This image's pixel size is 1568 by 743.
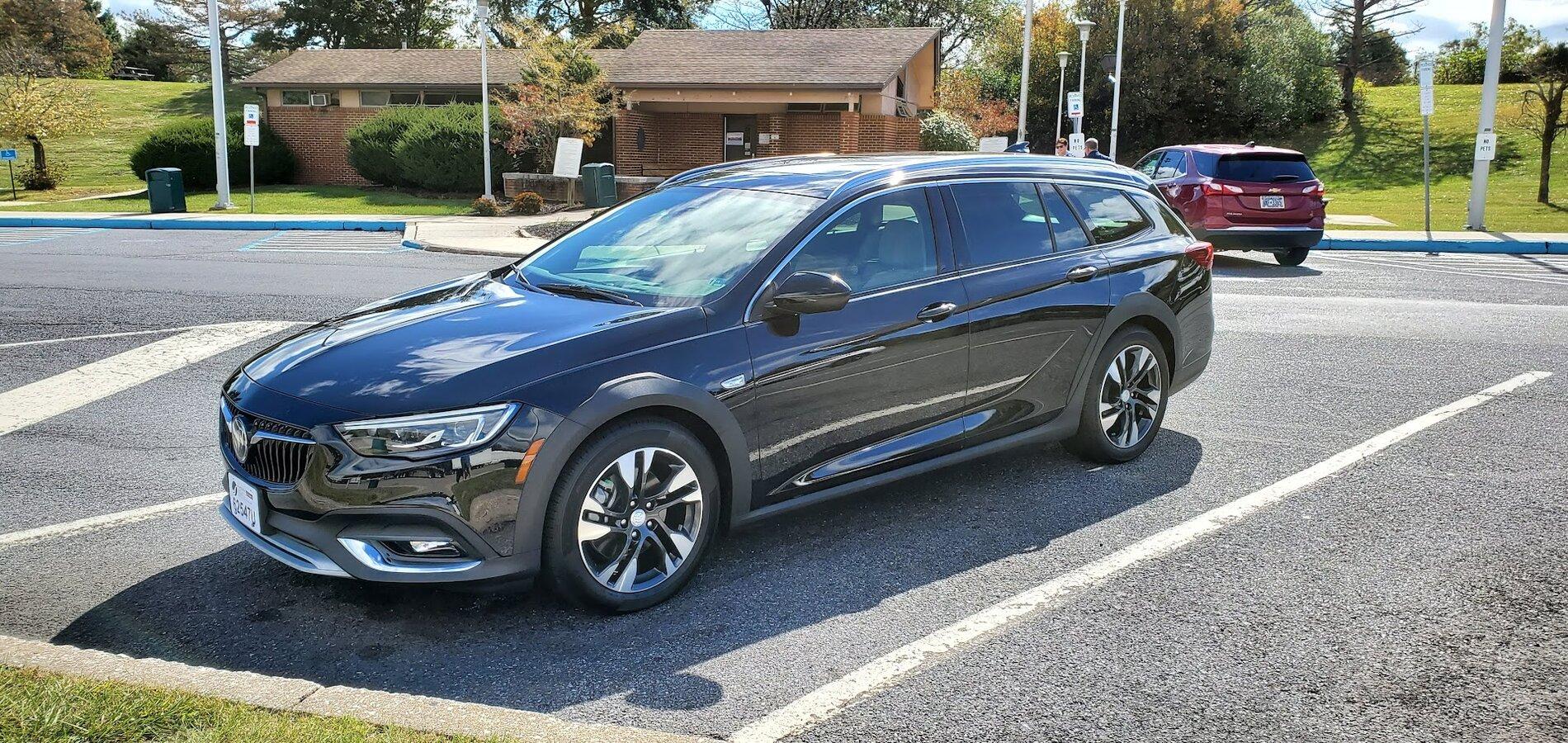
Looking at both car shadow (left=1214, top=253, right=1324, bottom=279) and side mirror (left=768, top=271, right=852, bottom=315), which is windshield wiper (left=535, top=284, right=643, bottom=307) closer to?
side mirror (left=768, top=271, right=852, bottom=315)

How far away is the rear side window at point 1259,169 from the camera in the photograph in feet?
49.3

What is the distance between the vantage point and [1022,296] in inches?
204

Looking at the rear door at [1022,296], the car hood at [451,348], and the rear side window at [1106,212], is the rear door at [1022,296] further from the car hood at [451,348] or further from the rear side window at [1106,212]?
the car hood at [451,348]

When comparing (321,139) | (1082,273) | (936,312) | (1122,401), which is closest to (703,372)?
(936,312)

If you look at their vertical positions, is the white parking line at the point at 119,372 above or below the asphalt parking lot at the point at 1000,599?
above

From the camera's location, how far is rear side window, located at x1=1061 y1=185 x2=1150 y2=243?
5.74m

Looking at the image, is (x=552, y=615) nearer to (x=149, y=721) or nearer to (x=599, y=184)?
(x=149, y=721)

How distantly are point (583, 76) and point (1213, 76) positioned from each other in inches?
993

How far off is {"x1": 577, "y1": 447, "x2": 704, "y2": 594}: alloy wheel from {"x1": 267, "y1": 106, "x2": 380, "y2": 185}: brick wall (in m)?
34.8

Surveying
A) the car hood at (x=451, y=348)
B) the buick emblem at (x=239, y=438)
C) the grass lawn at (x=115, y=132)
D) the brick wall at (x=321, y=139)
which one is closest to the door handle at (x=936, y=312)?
the car hood at (x=451, y=348)

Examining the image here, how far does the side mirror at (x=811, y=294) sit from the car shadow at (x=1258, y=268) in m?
11.2

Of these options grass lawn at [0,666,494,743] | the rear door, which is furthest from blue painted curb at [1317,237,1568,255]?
grass lawn at [0,666,494,743]

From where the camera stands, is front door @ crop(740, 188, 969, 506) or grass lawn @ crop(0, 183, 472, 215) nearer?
front door @ crop(740, 188, 969, 506)

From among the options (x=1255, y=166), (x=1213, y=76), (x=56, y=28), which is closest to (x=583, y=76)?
(x=1255, y=166)
